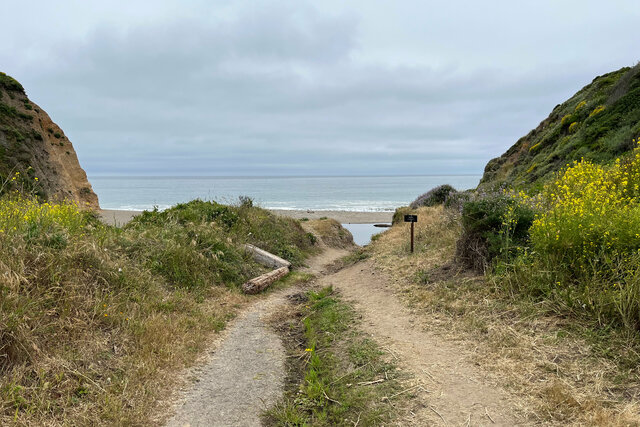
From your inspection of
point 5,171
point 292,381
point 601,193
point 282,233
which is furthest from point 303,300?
point 5,171

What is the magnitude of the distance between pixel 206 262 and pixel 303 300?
2798 mm

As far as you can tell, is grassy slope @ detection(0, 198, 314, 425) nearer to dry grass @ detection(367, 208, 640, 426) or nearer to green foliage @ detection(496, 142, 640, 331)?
dry grass @ detection(367, 208, 640, 426)

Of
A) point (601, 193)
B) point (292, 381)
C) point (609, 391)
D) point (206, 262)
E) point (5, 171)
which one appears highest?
point (5, 171)

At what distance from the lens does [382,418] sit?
424cm

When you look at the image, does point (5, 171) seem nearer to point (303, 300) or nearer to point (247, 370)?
point (303, 300)

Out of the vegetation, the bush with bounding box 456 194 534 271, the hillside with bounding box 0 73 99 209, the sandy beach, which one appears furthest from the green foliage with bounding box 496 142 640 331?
the sandy beach

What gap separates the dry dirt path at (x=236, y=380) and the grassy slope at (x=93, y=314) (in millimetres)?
360

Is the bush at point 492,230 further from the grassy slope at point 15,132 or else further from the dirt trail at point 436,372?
the grassy slope at point 15,132

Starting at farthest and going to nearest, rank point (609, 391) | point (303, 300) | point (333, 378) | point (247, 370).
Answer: point (303, 300)
point (247, 370)
point (333, 378)
point (609, 391)

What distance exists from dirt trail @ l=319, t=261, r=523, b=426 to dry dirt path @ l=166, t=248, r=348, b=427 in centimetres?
174

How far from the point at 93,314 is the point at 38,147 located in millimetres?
32107

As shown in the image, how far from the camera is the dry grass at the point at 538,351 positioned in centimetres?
394

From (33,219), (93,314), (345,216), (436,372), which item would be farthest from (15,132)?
(436,372)

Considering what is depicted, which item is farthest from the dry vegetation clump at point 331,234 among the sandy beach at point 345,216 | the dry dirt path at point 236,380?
the sandy beach at point 345,216
